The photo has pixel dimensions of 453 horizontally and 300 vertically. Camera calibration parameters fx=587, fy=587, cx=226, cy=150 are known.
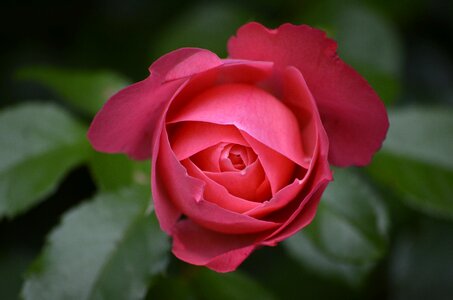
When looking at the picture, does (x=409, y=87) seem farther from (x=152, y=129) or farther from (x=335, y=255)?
(x=152, y=129)

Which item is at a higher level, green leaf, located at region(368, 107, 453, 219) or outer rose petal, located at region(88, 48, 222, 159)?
outer rose petal, located at region(88, 48, 222, 159)

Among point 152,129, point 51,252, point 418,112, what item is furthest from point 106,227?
point 418,112

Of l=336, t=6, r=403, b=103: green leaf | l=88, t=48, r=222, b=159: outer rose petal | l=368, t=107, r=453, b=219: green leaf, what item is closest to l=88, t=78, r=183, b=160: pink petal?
l=88, t=48, r=222, b=159: outer rose petal

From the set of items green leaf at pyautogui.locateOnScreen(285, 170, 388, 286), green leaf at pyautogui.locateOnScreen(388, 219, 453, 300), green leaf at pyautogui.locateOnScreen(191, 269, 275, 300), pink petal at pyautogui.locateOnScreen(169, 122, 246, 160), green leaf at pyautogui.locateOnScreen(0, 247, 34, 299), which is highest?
pink petal at pyautogui.locateOnScreen(169, 122, 246, 160)

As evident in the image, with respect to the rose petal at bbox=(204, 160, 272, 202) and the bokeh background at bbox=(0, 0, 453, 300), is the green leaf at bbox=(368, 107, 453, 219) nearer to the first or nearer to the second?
the bokeh background at bbox=(0, 0, 453, 300)

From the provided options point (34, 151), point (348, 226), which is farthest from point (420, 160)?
point (34, 151)

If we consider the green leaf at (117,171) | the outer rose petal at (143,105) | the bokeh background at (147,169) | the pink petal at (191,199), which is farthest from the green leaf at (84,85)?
the pink petal at (191,199)

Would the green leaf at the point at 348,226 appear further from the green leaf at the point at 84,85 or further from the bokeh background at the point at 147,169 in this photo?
the green leaf at the point at 84,85

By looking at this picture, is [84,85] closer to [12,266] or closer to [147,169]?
[147,169]
